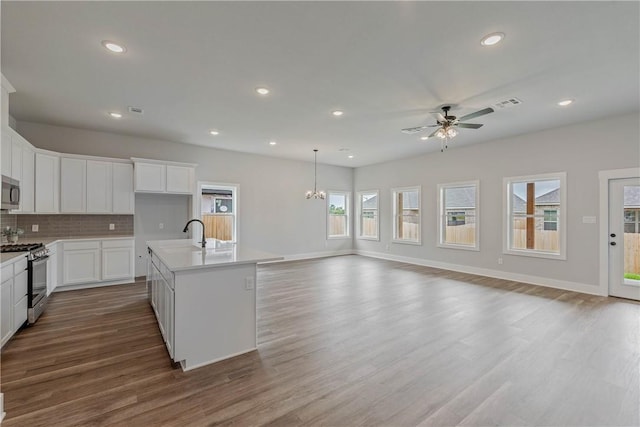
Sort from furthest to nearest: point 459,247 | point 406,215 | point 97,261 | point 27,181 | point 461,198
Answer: point 406,215, point 461,198, point 459,247, point 97,261, point 27,181

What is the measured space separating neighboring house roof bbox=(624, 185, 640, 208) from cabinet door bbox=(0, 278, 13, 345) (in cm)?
841

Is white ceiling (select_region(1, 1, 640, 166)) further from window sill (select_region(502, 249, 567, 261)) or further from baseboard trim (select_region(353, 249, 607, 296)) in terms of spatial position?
baseboard trim (select_region(353, 249, 607, 296))

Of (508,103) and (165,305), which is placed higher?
(508,103)

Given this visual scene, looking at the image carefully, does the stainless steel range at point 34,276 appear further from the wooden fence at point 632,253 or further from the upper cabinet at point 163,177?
the wooden fence at point 632,253

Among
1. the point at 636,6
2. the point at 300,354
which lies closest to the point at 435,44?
the point at 636,6

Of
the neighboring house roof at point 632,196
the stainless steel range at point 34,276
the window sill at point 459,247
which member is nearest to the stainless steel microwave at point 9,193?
the stainless steel range at point 34,276

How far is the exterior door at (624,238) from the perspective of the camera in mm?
4703

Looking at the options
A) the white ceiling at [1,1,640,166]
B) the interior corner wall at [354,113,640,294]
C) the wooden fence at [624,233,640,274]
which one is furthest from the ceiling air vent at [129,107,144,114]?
the wooden fence at [624,233,640,274]

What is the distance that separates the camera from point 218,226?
7266 mm

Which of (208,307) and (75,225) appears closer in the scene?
(208,307)

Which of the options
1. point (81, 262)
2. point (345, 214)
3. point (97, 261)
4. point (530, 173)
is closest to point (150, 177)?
point (97, 261)

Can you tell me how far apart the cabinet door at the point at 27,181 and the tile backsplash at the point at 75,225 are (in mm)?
751

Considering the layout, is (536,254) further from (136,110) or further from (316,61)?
(136,110)

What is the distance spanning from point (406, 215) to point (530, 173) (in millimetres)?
3266
